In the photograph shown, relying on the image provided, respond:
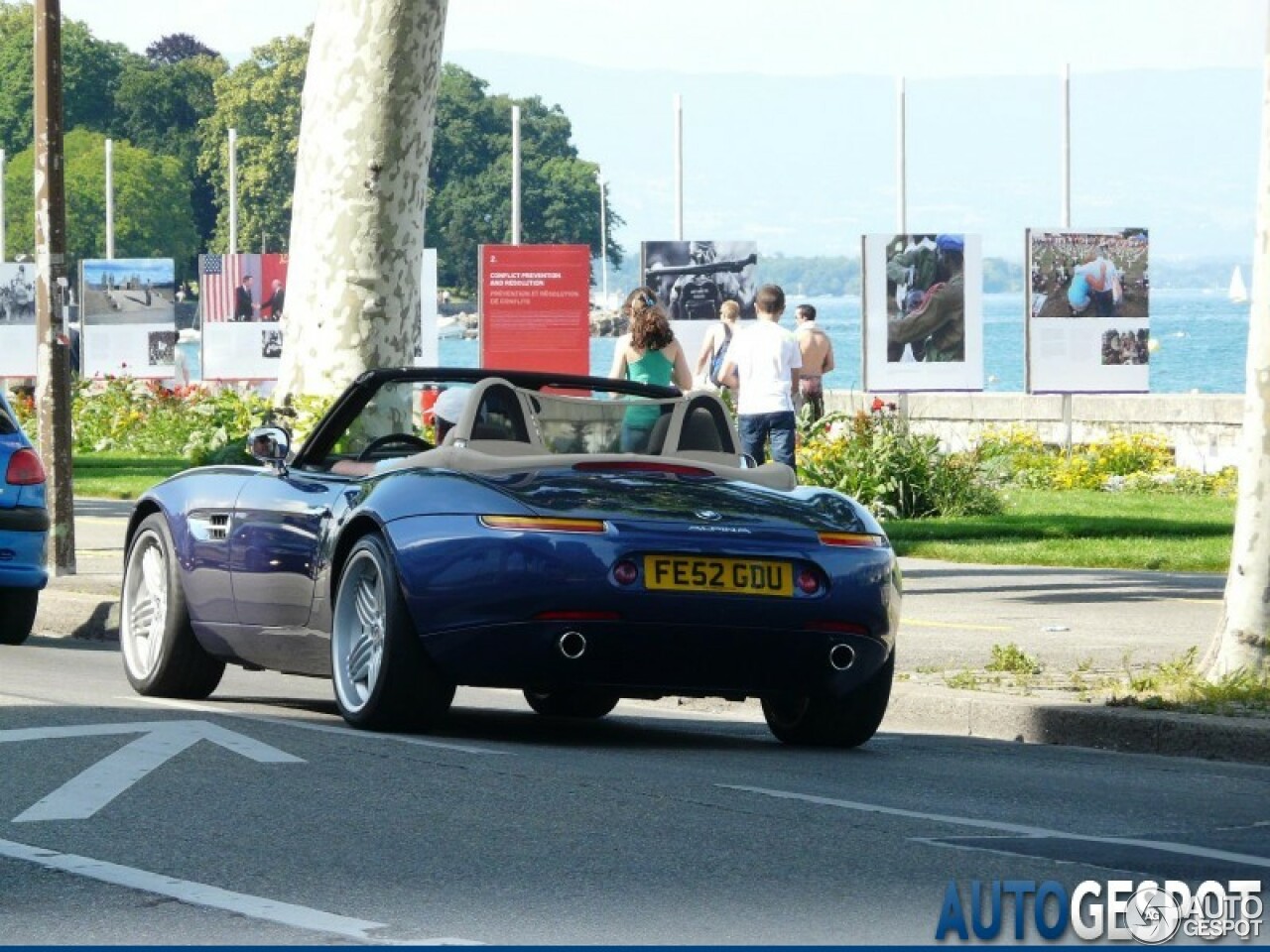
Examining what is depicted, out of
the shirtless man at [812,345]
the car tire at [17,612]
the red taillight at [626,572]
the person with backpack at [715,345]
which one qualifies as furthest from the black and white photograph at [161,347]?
the red taillight at [626,572]

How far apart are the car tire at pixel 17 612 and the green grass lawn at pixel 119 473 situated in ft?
33.3

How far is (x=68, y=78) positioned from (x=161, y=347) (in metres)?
113

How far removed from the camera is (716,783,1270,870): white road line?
7.62 metres

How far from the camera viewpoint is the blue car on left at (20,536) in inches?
594

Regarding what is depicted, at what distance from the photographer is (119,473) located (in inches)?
1266

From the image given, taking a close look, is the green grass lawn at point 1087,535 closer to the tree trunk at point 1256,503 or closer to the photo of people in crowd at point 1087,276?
the photo of people in crowd at point 1087,276

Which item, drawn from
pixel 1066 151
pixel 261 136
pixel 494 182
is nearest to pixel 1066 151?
pixel 1066 151

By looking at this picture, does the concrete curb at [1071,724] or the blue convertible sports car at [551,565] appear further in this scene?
the concrete curb at [1071,724]

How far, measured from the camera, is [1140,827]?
828 centimetres

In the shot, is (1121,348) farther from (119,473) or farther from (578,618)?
(578,618)

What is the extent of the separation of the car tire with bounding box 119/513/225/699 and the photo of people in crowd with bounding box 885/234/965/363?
17935mm

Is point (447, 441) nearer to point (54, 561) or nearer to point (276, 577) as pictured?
point (276, 577)

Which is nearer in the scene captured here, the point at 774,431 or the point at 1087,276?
the point at 774,431

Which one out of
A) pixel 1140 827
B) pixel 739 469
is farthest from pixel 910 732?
pixel 1140 827
